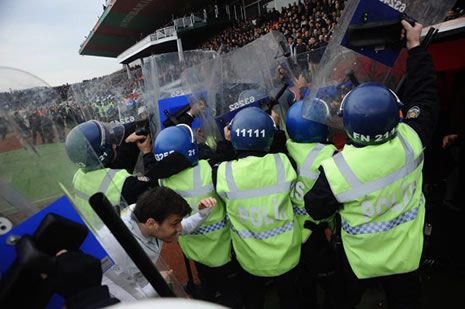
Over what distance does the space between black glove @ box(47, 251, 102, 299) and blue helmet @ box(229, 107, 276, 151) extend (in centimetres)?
135

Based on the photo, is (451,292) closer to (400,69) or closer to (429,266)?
(429,266)

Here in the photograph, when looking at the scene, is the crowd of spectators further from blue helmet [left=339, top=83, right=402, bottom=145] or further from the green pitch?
the green pitch

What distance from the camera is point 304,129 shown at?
6.95 ft

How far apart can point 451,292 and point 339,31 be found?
2.35m

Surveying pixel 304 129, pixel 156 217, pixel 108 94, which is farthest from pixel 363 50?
pixel 108 94

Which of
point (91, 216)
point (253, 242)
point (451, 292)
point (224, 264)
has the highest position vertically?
point (91, 216)

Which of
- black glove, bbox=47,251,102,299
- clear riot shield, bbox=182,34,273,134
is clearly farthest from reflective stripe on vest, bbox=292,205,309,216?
black glove, bbox=47,251,102,299

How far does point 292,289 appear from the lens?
6.96ft

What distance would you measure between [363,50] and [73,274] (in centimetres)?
186

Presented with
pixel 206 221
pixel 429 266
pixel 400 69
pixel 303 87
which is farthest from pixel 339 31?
pixel 429 266

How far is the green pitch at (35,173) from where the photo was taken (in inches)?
30.7

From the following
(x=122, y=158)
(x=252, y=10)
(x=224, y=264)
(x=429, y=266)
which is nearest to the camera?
(x=224, y=264)

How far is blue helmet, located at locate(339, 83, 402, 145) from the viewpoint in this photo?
1.49 m

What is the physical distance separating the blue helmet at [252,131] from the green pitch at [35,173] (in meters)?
1.26
